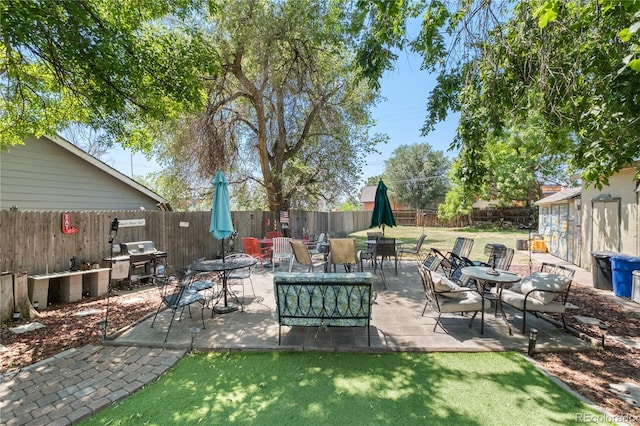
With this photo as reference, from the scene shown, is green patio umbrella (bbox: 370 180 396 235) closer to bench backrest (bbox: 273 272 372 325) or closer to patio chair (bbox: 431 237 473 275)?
patio chair (bbox: 431 237 473 275)

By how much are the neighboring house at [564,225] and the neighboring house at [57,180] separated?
14.3 meters

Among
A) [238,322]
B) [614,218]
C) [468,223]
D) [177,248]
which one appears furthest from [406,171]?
[238,322]

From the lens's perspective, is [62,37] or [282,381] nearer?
[282,381]

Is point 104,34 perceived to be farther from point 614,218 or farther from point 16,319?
point 614,218

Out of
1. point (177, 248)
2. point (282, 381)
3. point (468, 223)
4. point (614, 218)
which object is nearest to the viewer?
point (282, 381)

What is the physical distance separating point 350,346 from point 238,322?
1857 mm

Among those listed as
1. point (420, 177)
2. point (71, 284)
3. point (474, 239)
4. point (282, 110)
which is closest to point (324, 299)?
point (71, 284)

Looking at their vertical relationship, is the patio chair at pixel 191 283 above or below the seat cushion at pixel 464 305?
above

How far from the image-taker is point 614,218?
729cm

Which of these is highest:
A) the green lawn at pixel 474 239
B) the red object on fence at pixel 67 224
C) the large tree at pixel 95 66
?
the large tree at pixel 95 66

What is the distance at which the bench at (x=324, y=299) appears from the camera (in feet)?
11.6

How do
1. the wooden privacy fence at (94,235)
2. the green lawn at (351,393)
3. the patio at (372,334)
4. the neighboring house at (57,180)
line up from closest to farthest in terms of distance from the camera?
the green lawn at (351,393)
the patio at (372,334)
the wooden privacy fence at (94,235)
the neighboring house at (57,180)

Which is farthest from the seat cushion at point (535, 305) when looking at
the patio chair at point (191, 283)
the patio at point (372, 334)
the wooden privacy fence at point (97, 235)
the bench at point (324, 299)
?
the wooden privacy fence at point (97, 235)

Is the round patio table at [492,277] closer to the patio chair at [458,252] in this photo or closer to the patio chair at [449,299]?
the patio chair at [449,299]
